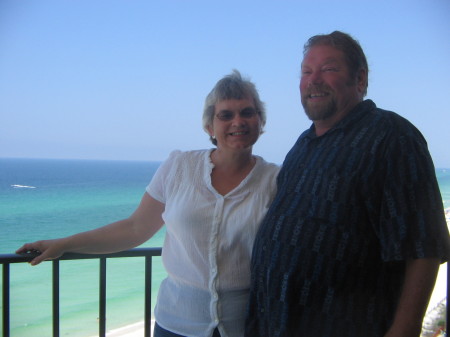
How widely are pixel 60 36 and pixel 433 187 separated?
52.4 m

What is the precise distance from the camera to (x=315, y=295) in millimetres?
1188

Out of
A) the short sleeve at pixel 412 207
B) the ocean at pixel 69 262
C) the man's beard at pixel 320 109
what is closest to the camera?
the short sleeve at pixel 412 207

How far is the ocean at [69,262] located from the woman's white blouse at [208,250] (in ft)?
47.6

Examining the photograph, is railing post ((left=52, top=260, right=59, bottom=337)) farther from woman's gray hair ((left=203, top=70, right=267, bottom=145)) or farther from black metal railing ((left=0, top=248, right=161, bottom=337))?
woman's gray hair ((left=203, top=70, right=267, bottom=145))

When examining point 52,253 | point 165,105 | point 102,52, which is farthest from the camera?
point 165,105

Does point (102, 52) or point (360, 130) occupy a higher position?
point (102, 52)

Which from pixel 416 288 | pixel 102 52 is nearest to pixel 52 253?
pixel 416 288

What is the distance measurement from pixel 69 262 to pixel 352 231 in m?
24.2

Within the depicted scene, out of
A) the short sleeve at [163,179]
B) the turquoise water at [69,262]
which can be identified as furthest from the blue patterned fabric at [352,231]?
the turquoise water at [69,262]

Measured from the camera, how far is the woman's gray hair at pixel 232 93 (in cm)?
162

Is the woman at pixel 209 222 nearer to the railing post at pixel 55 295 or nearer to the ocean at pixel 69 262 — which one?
the railing post at pixel 55 295

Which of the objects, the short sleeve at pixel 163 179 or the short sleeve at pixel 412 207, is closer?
the short sleeve at pixel 412 207

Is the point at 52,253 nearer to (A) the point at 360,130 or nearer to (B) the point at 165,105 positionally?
(A) the point at 360,130

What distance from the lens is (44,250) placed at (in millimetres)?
1661
